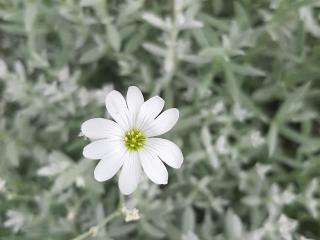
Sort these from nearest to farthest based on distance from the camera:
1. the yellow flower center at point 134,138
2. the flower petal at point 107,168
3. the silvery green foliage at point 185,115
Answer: the flower petal at point 107,168
the yellow flower center at point 134,138
the silvery green foliage at point 185,115

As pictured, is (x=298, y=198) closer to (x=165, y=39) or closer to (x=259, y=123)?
(x=259, y=123)

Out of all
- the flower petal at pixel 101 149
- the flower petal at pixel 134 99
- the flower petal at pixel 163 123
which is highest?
the flower petal at pixel 134 99

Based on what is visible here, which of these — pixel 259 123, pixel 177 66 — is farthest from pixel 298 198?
pixel 177 66

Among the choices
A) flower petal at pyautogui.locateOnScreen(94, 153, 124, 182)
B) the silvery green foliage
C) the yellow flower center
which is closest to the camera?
flower petal at pyautogui.locateOnScreen(94, 153, 124, 182)

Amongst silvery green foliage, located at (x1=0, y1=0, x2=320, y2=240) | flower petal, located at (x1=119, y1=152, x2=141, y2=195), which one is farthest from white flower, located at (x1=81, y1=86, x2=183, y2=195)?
silvery green foliage, located at (x1=0, y1=0, x2=320, y2=240)

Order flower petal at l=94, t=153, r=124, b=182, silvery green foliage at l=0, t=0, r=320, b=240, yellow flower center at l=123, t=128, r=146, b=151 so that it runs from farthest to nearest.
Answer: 1. silvery green foliage at l=0, t=0, r=320, b=240
2. yellow flower center at l=123, t=128, r=146, b=151
3. flower petal at l=94, t=153, r=124, b=182

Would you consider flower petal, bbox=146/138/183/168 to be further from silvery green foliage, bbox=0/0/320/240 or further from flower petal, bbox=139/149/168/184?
silvery green foliage, bbox=0/0/320/240

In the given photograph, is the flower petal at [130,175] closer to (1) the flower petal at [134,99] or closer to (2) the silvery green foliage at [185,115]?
(1) the flower petal at [134,99]

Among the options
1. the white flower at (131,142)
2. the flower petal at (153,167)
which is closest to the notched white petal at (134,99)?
the white flower at (131,142)
